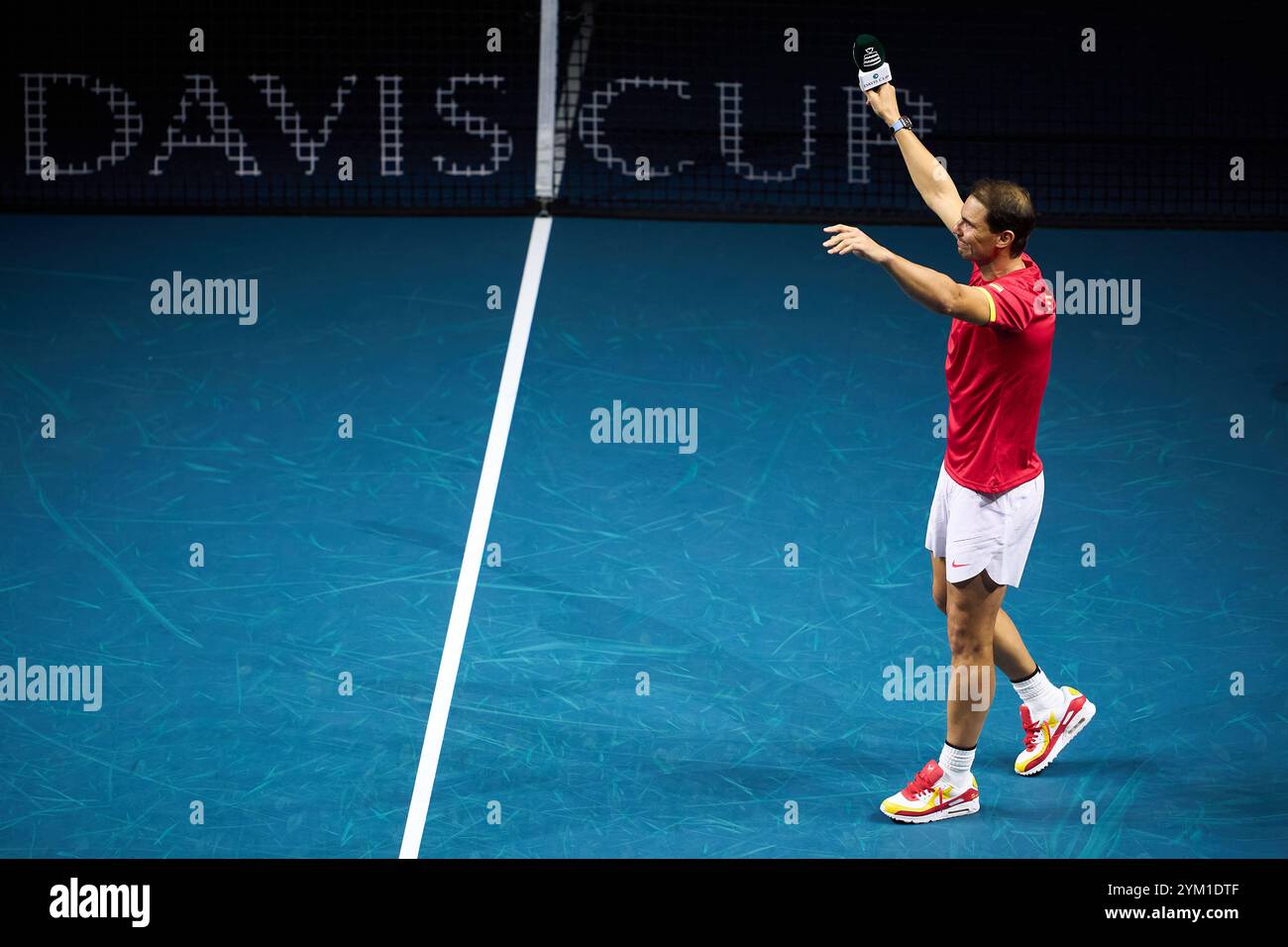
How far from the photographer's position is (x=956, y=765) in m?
5.73

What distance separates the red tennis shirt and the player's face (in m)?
0.10

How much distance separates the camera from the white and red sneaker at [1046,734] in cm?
605

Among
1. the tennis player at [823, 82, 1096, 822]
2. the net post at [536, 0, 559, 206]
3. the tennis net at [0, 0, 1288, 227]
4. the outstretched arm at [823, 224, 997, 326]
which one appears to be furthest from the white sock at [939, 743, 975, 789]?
the net post at [536, 0, 559, 206]

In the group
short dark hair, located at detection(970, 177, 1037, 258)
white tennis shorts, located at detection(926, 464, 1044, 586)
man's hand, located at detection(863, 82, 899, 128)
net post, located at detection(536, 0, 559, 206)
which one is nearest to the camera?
short dark hair, located at detection(970, 177, 1037, 258)

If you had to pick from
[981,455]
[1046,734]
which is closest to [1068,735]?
[1046,734]

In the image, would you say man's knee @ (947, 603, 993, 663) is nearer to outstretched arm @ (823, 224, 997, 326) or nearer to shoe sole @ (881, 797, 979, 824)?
shoe sole @ (881, 797, 979, 824)

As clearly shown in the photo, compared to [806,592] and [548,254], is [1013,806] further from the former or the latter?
[548,254]

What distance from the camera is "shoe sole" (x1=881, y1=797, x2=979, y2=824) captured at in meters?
5.71

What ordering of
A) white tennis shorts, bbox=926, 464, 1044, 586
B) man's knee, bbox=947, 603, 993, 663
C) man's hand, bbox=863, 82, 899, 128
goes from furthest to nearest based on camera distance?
1. man's hand, bbox=863, 82, 899, 128
2. man's knee, bbox=947, 603, 993, 663
3. white tennis shorts, bbox=926, 464, 1044, 586

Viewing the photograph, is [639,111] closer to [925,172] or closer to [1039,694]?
[925,172]

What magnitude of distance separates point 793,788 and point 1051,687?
102cm

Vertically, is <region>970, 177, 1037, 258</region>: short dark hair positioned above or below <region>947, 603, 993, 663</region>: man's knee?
above

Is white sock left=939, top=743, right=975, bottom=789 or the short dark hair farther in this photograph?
→ white sock left=939, top=743, right=975, bottom=789

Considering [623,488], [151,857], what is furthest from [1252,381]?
[151,857]
